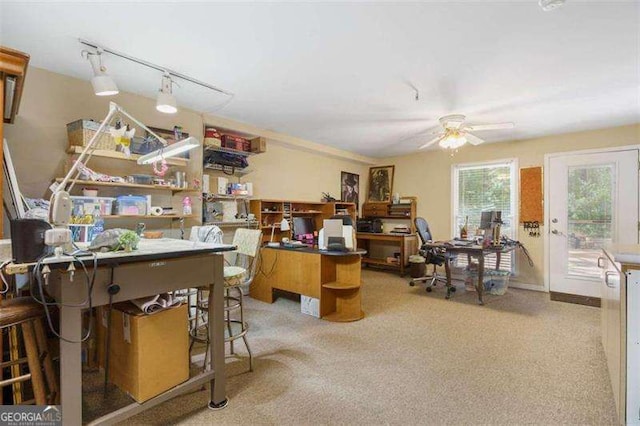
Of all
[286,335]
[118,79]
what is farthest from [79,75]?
[286,335]

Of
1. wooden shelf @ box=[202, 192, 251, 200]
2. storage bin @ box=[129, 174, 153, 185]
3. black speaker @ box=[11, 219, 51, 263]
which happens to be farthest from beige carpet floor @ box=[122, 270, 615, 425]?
storage bin @ box=[129, 174, 153, 185]

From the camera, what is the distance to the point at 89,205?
2.66m

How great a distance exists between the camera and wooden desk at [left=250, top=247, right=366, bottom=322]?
3414mm

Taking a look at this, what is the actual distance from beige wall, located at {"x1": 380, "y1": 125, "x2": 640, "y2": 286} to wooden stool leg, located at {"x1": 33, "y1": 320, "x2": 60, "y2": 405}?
558 centimetres

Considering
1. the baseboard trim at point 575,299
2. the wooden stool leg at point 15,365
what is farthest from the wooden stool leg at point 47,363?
the baseboard trim at point 575,299

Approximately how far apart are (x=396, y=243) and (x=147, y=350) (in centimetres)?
514

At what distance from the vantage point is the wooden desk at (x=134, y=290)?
1.37m

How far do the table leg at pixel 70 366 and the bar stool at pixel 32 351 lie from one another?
0.25 meters

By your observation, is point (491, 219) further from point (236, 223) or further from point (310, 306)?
point (236, 223)

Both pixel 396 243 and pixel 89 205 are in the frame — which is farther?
pixel 396 243

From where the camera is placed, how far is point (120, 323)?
68.4 inches

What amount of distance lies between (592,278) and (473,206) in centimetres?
190

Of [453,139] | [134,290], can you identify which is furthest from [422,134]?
[134,290]

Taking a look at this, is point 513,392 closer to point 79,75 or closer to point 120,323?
point 120,323
